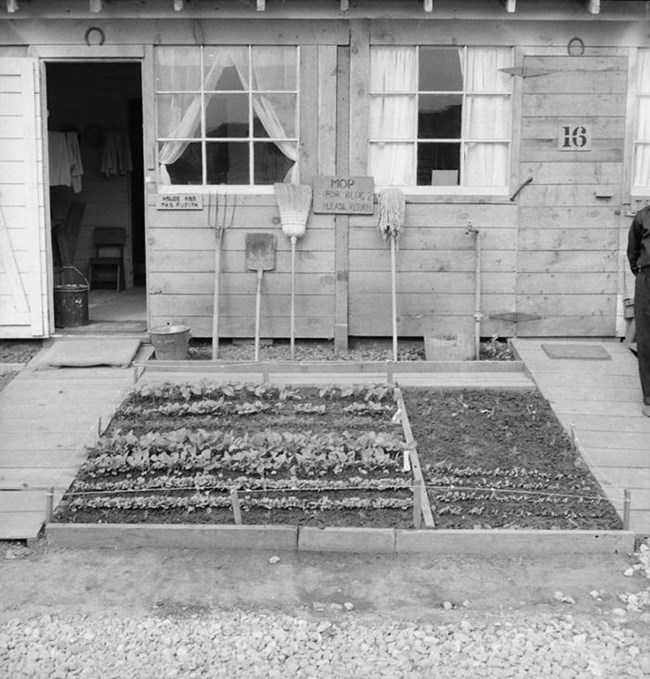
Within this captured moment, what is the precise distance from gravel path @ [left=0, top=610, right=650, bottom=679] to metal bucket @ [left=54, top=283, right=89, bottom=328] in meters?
4.85

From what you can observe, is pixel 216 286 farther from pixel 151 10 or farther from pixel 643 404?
pixel 643 404

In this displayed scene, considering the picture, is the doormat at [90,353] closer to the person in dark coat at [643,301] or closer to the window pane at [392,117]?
the window pane at [392,117]

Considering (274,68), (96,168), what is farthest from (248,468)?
(96,168)

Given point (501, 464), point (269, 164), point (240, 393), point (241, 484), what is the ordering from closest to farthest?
point (241, 484) < point (501, 464) < point (240, 393) < point (269, 164)

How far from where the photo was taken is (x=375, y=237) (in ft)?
25.6

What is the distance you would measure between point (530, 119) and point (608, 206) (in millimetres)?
1024

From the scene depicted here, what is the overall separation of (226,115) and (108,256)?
4140 mm

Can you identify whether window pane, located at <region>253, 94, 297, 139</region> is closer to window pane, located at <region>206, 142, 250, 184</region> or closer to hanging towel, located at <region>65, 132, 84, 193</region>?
window pane, located at <region>206, 142, 250, 184</region>

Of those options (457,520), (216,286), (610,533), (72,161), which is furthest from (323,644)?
(72,161)

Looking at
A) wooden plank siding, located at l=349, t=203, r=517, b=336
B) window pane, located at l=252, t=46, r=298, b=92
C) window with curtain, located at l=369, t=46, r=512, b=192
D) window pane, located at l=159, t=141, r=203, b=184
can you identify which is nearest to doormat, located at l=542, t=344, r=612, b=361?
wooden plank siding, located at l=349, t=203, r=517, b=336

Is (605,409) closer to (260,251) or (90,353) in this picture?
(260,251)

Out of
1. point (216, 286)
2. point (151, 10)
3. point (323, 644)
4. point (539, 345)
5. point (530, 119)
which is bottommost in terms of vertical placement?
point (323, 644)

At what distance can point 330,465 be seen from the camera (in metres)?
4.87

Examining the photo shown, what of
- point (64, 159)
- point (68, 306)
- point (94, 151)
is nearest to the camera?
point (68, 306)
